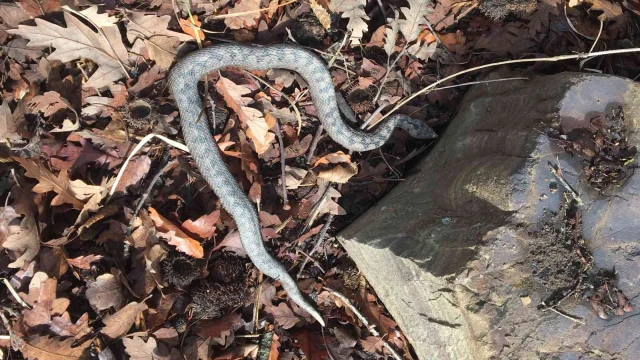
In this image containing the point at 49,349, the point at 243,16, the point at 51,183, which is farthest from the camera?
A: the point at 243,16

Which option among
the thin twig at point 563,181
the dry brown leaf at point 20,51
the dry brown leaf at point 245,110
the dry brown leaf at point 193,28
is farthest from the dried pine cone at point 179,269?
the thin twig at point 563,181

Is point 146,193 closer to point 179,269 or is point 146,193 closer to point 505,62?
point 179,269

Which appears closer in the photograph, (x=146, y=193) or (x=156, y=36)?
(x=146, y=193)

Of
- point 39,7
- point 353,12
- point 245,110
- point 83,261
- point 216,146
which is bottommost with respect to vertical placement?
point 83,261

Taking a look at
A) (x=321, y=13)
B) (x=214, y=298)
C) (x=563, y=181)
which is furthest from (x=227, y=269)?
(x=563, y=181)

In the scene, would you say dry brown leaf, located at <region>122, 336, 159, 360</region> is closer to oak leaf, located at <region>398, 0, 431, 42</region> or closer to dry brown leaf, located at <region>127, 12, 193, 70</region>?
dry brown leaf, located at <region>127, 12, 193, 70</region>

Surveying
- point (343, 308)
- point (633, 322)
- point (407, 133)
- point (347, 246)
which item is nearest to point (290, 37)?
point (407, 133)

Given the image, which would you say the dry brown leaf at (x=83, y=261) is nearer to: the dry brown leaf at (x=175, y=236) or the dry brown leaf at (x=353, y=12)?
the dry brown leaf at (x=175, y=236)
